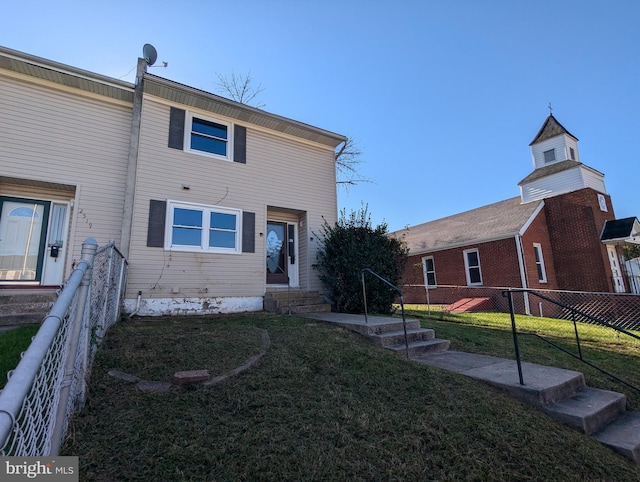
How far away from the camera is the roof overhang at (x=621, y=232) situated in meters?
14.5

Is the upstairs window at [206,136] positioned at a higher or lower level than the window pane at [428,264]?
higher

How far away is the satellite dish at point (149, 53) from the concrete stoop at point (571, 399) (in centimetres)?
990

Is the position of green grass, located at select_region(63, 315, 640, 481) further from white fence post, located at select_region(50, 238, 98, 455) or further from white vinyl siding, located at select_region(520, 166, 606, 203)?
white vinyl siding, located at select_region(520, 166, 606, 203)

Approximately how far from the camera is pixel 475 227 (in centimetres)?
1714

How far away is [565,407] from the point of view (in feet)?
11.8

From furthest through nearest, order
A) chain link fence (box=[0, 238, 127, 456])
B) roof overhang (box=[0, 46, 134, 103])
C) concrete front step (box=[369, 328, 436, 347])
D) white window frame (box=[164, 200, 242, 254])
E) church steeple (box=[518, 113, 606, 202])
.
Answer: church steeple (box=[518, 113, 606, 202]) → white window frame (box=[164, 200, 242, 254]) → roof overhang (box=[0, 46, 134, 103]) → concrete front step (box=[369, 328, 436, 347]) → chain link fence (box=[0, 238, 127, 456])

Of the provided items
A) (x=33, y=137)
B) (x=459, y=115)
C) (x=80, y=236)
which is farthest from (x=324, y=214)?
(x=459, y=115)

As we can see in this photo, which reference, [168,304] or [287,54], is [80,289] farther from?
[287,54]

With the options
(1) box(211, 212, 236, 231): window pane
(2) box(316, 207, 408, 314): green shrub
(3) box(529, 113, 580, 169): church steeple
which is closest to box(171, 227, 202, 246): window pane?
(1) box(211, 212, 236, 231): window pane

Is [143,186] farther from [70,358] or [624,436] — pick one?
[624,436]

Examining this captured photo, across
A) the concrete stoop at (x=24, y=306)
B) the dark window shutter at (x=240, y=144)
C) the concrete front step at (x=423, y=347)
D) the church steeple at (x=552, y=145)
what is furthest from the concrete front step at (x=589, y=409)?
the church steeple at (x=552, y=145)

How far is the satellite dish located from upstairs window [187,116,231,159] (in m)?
1.85

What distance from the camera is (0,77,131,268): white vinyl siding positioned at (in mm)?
7031

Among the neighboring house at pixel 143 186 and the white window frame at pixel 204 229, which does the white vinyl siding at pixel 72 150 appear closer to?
the neighboring house at pixel 143 186
